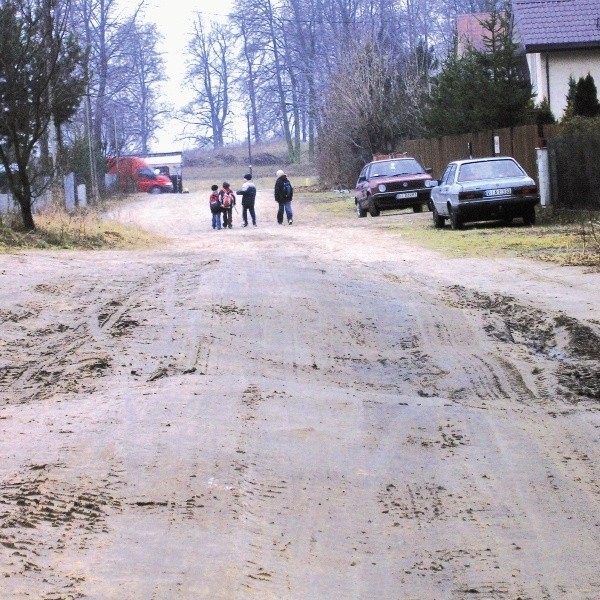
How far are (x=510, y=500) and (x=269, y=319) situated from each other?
567 cm

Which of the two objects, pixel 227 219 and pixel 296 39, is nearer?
pixel 227 219

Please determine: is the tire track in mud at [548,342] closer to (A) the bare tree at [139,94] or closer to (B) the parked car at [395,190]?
(B) the parked car at [395,190]

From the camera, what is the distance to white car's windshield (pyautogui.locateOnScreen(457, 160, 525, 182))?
2434cm

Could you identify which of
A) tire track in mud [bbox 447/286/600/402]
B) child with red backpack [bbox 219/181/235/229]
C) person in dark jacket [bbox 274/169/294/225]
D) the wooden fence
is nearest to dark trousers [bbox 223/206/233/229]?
child with red backpack [bbox 219/181/235/229]

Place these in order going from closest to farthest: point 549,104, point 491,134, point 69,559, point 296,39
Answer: point 69,559
point 491,134
point 549,104
point 296,39

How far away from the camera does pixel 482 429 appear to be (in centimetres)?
737

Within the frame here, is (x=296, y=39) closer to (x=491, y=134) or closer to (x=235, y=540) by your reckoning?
(x=491, y=134)

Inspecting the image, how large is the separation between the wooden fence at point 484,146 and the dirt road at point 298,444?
51.6ft

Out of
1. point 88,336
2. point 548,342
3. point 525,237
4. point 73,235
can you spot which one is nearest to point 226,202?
point 73,235

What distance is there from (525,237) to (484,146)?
12395 millimetres

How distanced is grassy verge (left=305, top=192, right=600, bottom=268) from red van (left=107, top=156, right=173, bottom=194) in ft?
134

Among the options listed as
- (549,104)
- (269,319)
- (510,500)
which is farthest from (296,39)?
(510,500)

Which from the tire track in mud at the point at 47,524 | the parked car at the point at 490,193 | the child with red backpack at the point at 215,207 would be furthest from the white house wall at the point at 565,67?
the tire track in mud at the point at 47,524

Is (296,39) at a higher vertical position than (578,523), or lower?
higher
